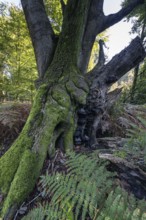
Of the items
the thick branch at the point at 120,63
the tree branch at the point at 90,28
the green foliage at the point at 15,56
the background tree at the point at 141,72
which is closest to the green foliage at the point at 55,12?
the green foliage at the point at 15,56

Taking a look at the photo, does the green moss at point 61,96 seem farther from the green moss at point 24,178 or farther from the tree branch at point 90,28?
the tree branch at point 90,28

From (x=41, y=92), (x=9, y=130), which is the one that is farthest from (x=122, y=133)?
(x=9, y=130)

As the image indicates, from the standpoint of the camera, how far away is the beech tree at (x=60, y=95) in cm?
163

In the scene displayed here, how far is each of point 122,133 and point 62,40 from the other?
1.69 m

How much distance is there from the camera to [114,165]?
5.09ft

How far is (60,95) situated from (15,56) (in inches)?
246

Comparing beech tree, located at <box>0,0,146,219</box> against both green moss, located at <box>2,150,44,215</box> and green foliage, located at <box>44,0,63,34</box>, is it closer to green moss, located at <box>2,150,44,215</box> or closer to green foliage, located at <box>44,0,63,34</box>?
green moss, located at <box>2,150,44,215</box>

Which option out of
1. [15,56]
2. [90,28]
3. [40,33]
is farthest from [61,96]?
[15,56]

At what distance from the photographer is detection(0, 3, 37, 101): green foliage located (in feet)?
22.9

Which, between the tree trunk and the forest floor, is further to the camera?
the tree trunk

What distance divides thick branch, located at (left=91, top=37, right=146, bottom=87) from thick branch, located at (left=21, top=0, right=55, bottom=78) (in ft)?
2.78

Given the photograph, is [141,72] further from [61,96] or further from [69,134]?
[69,134]

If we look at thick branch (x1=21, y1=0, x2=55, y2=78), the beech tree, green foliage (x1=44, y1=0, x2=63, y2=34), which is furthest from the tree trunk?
green foliage (x1=44, y1=0, x2=63, y2=34)

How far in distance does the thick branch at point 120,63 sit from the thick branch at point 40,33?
85cm
